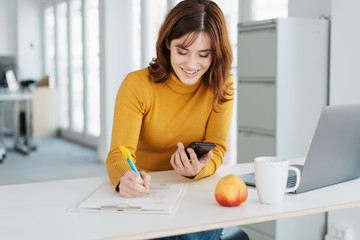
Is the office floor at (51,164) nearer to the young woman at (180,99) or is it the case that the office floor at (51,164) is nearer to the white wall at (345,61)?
the white wall at (345,61)

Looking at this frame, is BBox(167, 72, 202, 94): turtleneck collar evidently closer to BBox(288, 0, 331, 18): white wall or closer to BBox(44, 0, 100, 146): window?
BBox(288, 0, 331, 18): white wall

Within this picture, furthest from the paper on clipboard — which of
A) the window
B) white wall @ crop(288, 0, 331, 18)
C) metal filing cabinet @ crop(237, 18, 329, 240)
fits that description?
the window

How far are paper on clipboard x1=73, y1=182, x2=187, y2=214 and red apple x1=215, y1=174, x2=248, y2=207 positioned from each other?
4.9 inches

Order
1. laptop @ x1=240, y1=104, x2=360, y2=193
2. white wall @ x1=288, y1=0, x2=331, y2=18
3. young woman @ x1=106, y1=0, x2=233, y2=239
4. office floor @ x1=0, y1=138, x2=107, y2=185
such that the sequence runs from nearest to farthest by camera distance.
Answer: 1. laptop @ x1=240, y1=104, x2=360, y2=193
2. young woman @ x1=106, y1=0, x2=233, y2=239
3. white wall @ x1=288, y1=0, x2=331, y2=18
4. office floor @ x1=0, y1=138, x2=107, y2=185

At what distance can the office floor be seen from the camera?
207 inches

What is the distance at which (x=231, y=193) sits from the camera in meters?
1.26

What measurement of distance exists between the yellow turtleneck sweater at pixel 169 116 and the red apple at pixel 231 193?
0.42 meters

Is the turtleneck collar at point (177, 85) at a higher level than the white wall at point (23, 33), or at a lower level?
lower

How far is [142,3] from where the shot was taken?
583cm

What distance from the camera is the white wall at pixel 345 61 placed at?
275 cm

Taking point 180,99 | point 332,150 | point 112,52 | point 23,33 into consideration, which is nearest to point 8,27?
point 23,33

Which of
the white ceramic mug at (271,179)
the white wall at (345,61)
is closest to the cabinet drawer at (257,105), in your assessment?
the white wall at (345,61)

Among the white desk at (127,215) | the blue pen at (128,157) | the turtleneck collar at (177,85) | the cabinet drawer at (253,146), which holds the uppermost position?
the turtleneck collar at (177,85)

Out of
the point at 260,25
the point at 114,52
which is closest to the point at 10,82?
the point at 114,52
